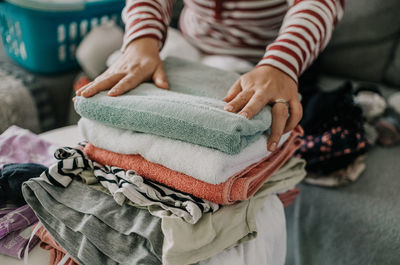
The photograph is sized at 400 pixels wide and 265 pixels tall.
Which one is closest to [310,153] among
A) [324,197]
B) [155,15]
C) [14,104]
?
[324,197]

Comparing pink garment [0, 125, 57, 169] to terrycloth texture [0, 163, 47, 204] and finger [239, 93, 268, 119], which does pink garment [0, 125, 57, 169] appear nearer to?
terrycloth texture [0, 163, 47, 204]

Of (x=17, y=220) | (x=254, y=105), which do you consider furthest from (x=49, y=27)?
(x=254, y=105)

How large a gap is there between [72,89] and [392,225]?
110 cm

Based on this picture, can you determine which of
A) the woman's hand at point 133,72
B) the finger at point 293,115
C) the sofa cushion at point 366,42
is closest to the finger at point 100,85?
the woman's hand at point 133,72

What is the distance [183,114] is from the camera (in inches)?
19.4

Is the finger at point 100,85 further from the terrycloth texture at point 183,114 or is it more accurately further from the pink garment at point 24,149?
the pink garment at point 24,149

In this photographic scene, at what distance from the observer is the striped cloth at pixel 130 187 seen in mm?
491

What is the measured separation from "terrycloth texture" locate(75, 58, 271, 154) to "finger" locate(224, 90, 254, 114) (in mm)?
16

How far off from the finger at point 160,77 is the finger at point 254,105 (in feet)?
0.55

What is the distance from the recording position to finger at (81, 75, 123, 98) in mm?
576

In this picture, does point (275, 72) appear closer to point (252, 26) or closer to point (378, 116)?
point (252, 26)

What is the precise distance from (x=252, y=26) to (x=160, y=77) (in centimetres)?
31

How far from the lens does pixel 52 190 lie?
54cm

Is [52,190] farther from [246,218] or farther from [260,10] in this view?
[260,10]
